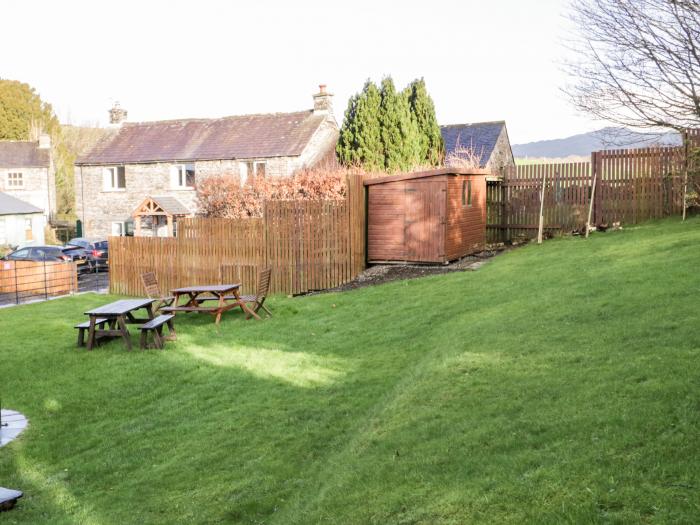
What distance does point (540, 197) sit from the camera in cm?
2256

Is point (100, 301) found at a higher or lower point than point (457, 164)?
lower

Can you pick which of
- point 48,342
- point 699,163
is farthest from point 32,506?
point 699,163

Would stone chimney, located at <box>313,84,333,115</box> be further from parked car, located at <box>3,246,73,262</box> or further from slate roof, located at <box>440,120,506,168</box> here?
parked car, located at <box>3,246,73,262</box>

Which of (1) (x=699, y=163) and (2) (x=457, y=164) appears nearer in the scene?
(1) (x=699, y=163)

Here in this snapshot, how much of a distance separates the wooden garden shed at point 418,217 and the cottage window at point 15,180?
42.1 meters

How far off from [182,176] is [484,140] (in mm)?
16806

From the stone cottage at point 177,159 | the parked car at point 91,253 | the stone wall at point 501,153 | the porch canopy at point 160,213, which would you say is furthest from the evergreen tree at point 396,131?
the parked car at point 91,253

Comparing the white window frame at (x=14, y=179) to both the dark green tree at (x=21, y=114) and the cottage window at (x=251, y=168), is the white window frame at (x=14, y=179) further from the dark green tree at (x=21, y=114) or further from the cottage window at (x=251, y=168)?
the cottage window at (x=251, y=168)

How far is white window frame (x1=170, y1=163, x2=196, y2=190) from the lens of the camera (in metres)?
39.3

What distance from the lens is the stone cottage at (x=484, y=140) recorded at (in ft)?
128

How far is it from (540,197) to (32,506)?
18.7 meters

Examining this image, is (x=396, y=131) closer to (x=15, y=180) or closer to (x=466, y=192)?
(x=466, y=192)

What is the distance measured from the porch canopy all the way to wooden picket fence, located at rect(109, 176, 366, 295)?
15.9m

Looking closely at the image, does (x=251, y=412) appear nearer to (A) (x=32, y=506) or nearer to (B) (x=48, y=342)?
(A) (x=32, y=506)
